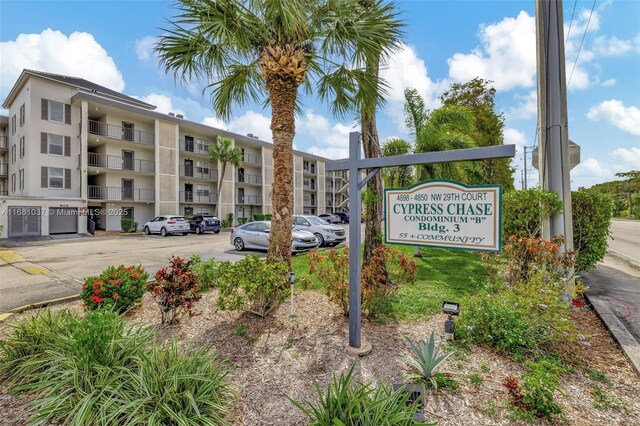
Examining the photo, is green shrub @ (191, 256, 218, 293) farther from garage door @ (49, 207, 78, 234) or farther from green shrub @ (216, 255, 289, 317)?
garage door @ (49, 207, 78, 234)

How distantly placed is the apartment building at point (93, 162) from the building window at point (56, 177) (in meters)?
0.06

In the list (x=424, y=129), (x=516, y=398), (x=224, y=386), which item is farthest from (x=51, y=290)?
(x=424, y=129)

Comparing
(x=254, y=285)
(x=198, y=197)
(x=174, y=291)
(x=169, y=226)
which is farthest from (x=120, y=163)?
(x=254, y=285)

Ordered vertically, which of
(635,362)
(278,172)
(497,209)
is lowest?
(635,362)

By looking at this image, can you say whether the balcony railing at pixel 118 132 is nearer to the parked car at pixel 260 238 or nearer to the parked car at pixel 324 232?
the parked car at pixel 260 238

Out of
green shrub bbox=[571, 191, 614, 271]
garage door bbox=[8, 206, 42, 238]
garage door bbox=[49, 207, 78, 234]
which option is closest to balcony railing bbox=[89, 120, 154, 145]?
garage door bbox=[49, 207, 78, 234]

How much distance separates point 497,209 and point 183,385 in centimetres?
335

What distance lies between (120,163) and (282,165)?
2480 centimetres

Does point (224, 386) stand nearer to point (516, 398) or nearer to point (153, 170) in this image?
point (516, 398)

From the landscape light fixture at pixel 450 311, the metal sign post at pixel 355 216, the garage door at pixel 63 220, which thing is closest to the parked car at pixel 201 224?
the garage door at pixel 63 220

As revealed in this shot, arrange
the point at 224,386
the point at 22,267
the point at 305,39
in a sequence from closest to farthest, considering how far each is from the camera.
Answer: the point at 224,386 < the point at 305,39 < the point at 22,267

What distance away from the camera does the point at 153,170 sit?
25.4 meters

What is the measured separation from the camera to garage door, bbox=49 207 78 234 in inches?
812

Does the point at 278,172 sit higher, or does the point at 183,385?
the point at 278,172
